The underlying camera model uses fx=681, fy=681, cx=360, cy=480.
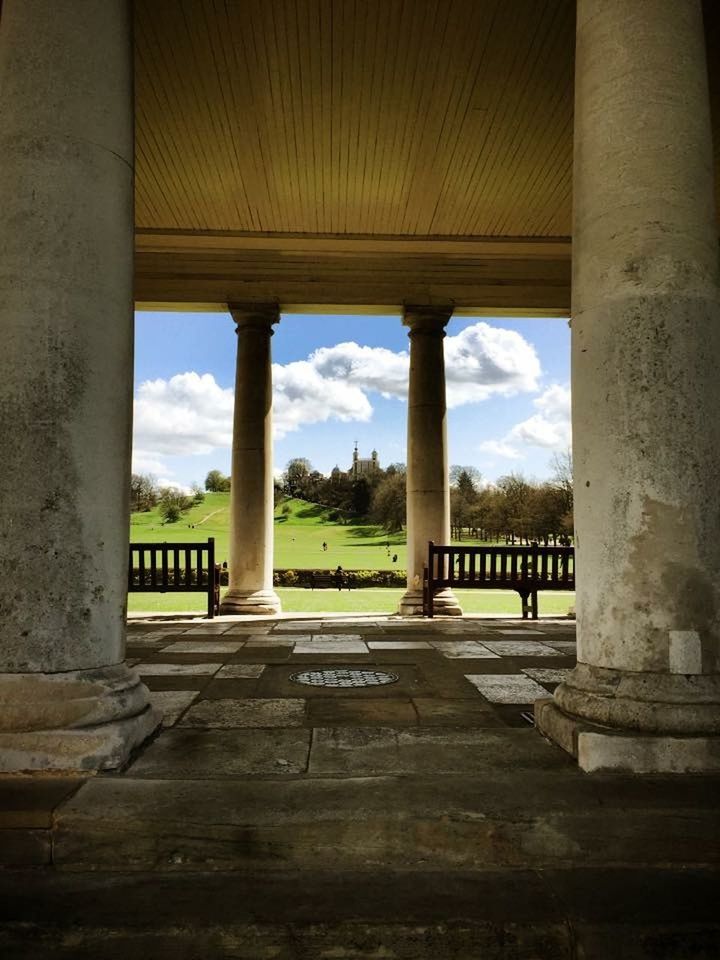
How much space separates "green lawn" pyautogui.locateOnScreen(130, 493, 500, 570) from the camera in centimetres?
7812

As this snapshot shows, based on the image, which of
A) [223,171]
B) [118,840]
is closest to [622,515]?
[118,840]

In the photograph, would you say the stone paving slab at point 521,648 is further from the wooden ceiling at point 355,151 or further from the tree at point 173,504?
the tree at point 173,504

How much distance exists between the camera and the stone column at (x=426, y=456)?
17.8 m

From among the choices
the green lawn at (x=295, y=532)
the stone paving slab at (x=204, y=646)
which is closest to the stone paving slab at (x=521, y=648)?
the stone paving slab at (x=204, y=646)

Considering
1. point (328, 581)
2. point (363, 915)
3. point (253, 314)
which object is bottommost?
point (328, 581)

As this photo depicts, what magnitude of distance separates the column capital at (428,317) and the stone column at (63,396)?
540 inches

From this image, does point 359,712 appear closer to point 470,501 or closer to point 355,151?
point 355,151

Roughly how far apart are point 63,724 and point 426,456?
1409 cm

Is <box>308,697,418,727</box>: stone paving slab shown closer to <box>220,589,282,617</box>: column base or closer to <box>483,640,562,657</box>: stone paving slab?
<box>483,640,562,657</box>: stone paving slab

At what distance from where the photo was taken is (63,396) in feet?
15.2

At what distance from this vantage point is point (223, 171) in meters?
13.2

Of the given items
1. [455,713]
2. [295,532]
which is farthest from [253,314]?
[295,532]

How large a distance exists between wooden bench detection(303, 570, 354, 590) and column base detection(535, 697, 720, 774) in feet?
107

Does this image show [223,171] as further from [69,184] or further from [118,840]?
[118,840]
